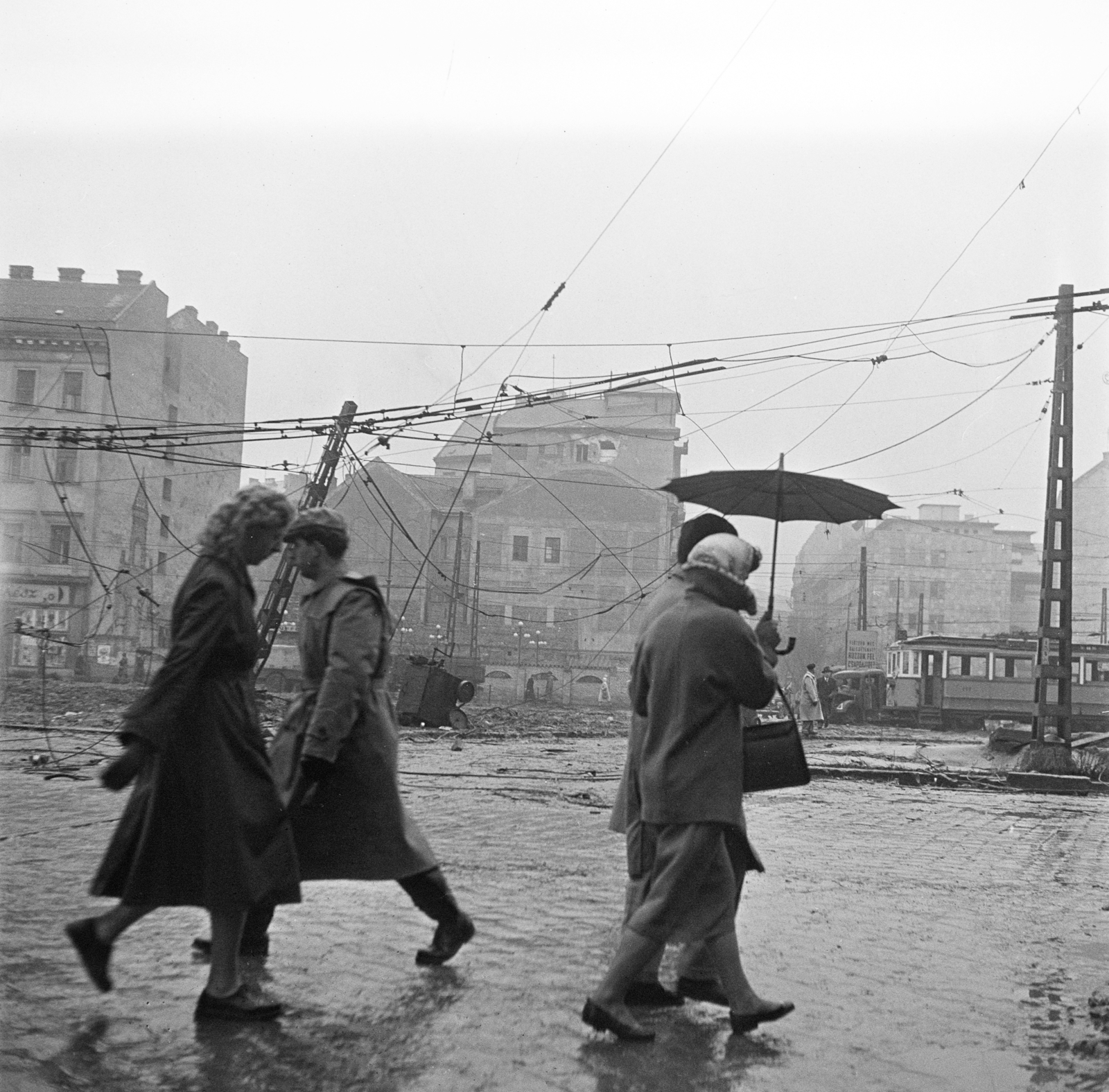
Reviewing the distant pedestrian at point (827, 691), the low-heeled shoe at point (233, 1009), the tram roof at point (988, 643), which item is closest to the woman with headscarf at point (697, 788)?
the low-heeled shoe at point (233, 1009)

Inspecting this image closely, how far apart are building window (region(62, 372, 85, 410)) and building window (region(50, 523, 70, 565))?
4.99 meters

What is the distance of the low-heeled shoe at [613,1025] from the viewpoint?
12.9 ft

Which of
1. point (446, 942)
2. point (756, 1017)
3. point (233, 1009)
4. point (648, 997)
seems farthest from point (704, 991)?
point (233, 1009)

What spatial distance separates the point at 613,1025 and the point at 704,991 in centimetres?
62

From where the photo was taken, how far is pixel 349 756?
440cm

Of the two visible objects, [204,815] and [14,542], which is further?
[14,542]

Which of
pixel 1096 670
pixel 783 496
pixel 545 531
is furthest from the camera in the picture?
pixel 545 531

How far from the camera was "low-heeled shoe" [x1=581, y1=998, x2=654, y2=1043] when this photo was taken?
3.92 metres

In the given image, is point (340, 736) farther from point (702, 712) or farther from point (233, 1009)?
point (702, 712)

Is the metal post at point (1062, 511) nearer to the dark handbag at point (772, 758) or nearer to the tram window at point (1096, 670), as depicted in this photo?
the dark handbag at point (772, 758)

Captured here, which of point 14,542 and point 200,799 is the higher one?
point 14,542

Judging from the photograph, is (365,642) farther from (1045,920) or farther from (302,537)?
(1045,920)

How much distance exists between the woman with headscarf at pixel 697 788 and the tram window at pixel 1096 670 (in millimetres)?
40679

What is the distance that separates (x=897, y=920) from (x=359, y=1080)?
347cm
